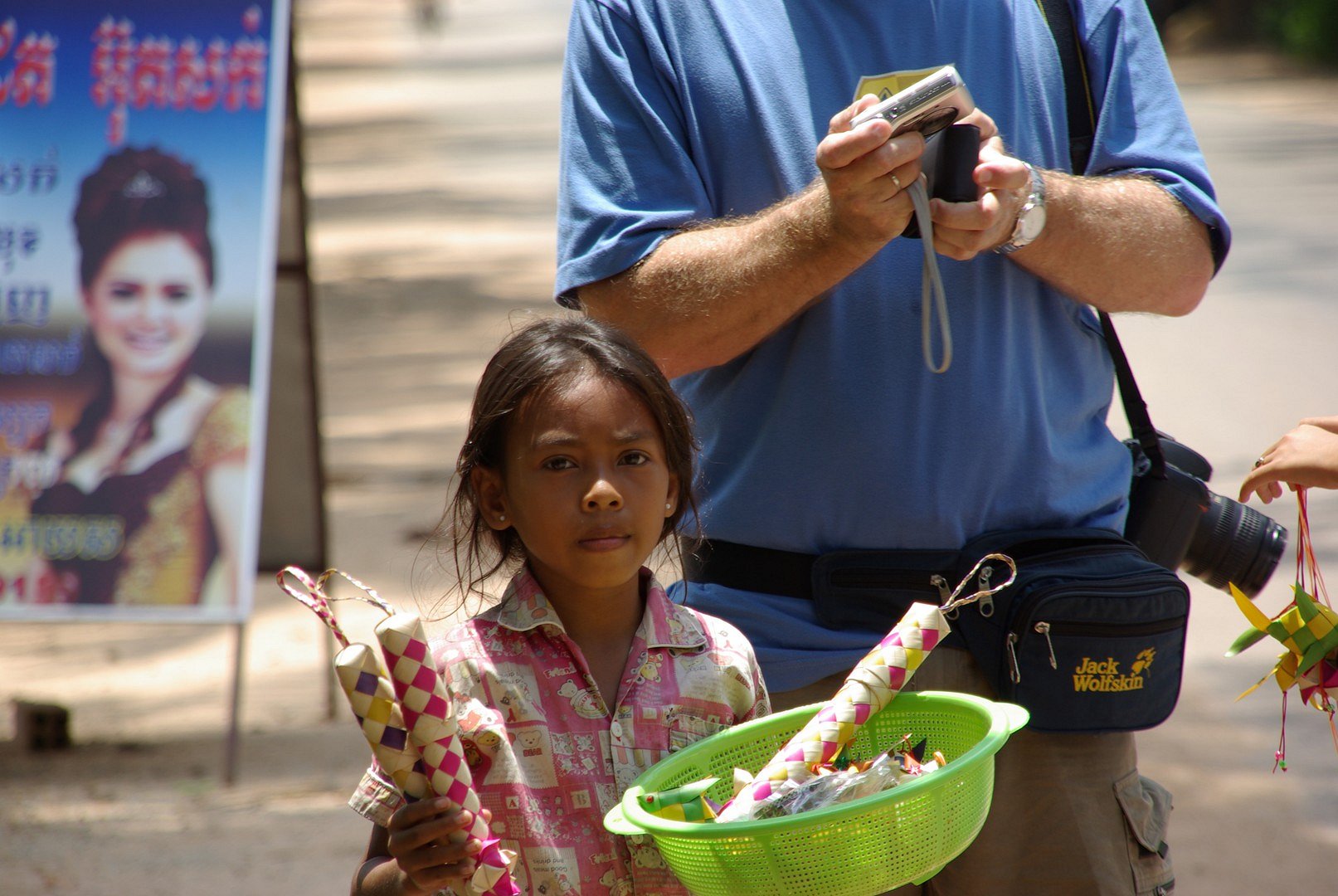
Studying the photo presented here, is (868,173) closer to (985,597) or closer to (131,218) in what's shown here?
(985,597)

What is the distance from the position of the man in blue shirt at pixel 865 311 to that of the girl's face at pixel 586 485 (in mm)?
257

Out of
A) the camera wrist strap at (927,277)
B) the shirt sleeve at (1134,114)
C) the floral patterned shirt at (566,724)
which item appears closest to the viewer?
the floral patterned shirt at (566,724)

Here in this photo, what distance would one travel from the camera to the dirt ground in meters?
4.05

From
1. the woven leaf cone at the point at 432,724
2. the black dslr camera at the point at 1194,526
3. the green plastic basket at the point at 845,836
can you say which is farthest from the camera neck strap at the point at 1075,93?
the woven leaf cone at the point at 432,724

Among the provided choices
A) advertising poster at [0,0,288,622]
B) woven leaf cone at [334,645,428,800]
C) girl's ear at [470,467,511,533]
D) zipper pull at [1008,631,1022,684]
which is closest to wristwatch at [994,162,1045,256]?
zipper pull at [1008,631,1022,684]

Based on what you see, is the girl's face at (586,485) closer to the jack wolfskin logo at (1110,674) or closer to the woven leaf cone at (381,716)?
the woven leaf cone at (381,716)

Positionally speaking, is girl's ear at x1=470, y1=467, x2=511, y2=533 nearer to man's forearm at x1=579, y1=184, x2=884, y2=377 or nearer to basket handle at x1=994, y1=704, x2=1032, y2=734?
man's forearm at x1=579, y1=184, x2=884, y2=377

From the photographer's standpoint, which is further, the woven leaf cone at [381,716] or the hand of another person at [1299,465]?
the hand of another person at [1299,465]

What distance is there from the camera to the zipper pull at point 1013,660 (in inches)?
82.0

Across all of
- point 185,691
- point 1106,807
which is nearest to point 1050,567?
point 1106,807

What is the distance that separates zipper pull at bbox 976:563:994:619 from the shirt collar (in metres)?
0.40

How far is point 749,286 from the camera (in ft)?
6.70

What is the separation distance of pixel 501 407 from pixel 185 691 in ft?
12.1

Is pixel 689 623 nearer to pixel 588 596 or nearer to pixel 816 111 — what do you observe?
pixel 588 596
